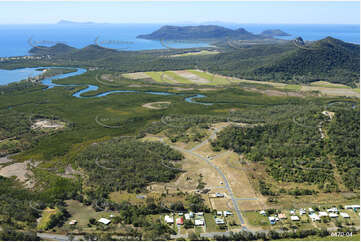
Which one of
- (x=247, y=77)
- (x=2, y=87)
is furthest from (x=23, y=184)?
(x=247, y=77)

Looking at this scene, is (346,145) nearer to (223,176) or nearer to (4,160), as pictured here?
(223,176)

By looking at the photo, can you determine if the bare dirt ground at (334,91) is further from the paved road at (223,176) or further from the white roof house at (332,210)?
the white roof house at (332,210)

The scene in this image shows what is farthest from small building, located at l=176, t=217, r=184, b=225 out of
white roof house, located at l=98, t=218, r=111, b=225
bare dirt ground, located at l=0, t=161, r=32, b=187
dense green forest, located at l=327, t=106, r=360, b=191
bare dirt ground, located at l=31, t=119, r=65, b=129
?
bare dirt ground, located at l=31, t=119, r=65, b=129

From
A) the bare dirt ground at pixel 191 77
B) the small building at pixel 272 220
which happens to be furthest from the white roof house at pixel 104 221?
the bare dirt ground at pixel 191 77

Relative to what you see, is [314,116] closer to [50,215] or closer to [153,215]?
[153,215]

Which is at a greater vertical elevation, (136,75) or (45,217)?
(136,75)

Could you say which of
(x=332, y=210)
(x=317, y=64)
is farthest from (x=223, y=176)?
A: (x=317, y=64)

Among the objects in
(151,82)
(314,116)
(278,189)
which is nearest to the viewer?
(278,189)
